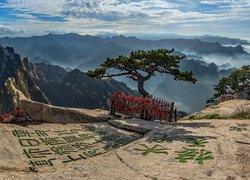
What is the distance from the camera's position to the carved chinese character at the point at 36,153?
13.6 m

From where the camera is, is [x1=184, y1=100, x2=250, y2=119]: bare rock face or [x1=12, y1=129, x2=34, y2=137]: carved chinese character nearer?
[x1=12, y1=129, x2=34, y2=137]: carved chinese character

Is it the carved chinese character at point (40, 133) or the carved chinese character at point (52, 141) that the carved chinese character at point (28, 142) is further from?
the carved chinese character at point (40, 133)

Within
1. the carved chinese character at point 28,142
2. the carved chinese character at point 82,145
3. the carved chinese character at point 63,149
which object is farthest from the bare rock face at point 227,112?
the carved chinese character at point 28,142

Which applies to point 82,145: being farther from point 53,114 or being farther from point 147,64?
point 147,64

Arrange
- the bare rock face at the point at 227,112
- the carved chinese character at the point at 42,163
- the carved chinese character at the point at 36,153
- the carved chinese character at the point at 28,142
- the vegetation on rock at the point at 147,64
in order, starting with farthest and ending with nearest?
the bare rock face at the point at 227,112
the vegetation on rock at the point at 147,64
the carved chinese character at the point at 28,142
the carved chinese character at the point at 36,153
the carved chinese character at the point at 42,163

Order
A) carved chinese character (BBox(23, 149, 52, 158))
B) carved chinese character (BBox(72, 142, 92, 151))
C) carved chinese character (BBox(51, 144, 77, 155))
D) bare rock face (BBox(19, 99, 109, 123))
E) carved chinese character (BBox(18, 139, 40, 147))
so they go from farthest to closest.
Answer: bare rock face (BBox(19, 99, 109, 123))
carved chinese character (BBox(72, 142, 92, 151))
carved chinese character (BBox(18, 139, 40, 147))
carved chinese character (BBox(51, 144, 77, 155))
carved chinese character (BBox(23, 149, 52, 158))

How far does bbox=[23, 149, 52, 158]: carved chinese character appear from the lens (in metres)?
13.6

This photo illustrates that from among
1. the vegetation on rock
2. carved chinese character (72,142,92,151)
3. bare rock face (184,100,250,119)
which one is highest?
the vegetation on rock

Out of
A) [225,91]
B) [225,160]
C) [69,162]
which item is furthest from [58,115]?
[225,91]

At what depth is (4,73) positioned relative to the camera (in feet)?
623

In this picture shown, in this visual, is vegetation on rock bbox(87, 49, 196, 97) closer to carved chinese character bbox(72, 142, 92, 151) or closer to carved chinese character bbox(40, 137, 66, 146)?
carved chinese character bbox(40, 137, 66, 146)

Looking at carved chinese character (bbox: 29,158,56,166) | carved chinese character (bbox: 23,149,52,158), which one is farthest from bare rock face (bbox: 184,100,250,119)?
carved chinese character (bbox: 29,158,56,166)

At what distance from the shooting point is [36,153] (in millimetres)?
13930

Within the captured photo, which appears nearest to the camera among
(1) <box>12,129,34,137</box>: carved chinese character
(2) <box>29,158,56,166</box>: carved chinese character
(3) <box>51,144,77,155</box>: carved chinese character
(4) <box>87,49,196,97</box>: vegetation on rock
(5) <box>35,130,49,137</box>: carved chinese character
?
(2) <box>29,158,56,166</box>: carved chinese character
